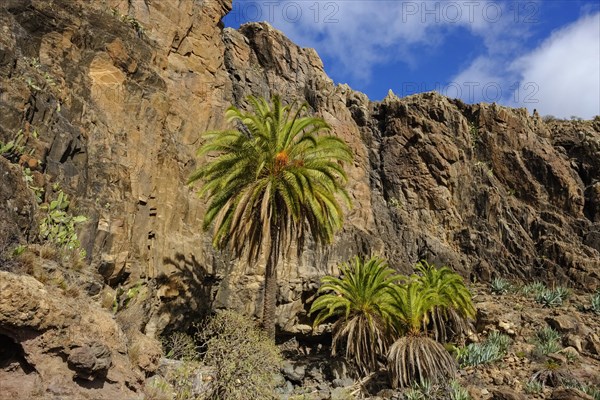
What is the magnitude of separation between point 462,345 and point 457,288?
9.86 feet

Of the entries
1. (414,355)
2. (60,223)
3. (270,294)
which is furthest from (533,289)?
(60,223)

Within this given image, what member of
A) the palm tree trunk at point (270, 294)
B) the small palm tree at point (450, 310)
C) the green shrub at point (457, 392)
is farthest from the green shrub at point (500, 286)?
the palm tree trunk at point (270, 294)

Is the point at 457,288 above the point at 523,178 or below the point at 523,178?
below

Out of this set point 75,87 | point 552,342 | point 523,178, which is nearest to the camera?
point 75,87

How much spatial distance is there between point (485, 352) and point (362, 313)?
18.7 ft

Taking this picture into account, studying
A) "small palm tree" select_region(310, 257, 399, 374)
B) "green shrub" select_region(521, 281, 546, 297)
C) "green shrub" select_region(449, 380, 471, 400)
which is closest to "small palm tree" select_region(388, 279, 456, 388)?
"green shrub" select_region(449, 380, 471, 400)

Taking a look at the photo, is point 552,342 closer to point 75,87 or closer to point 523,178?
point 523,178

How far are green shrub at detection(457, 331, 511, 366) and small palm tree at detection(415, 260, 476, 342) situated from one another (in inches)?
72.8

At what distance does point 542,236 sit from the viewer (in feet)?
104

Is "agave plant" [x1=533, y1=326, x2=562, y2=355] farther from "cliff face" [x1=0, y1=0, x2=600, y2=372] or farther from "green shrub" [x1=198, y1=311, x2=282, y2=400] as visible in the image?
"green shrub" [x1=198, y1=311, x2=282, y2=400]

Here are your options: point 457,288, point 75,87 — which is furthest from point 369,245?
point 75,87

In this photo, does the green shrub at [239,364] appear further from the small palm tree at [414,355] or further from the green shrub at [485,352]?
the green shrub at [485,352]

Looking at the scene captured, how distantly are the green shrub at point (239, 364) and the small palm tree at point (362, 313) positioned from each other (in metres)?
7.11

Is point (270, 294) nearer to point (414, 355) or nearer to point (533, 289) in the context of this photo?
point (414, 355)
